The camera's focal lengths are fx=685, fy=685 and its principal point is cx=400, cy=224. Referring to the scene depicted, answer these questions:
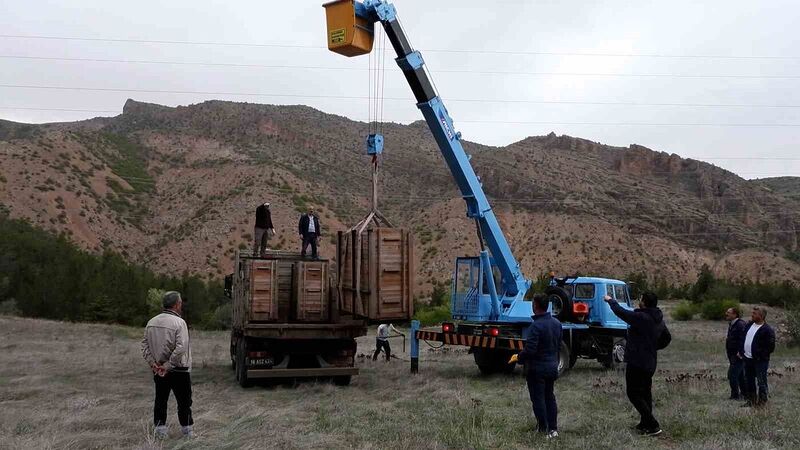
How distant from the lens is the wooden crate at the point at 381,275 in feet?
40.8

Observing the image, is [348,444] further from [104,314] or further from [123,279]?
[123,279]

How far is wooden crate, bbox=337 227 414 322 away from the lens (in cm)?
1244

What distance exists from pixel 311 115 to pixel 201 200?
107 ft

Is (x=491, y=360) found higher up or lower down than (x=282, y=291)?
lower down

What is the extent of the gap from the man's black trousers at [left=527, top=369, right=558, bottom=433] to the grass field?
Answer: 0.76ft

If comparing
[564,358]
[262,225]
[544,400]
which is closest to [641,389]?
[544,400]

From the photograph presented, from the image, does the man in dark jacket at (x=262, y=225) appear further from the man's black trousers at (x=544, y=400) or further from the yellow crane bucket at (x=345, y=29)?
the man's black trousers at (x=544, y=400)

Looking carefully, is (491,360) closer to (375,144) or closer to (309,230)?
(309,230)

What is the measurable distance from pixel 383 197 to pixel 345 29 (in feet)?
204

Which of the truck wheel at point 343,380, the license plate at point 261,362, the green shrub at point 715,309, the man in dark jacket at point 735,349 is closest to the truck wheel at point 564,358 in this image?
the man in dark jacket at point 735,349

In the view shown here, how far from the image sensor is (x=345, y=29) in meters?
13.5

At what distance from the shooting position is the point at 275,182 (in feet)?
220

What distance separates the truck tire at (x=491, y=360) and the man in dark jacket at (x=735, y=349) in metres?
5.45

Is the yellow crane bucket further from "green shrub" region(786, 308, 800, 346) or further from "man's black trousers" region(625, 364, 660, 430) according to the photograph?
"green shrub" region(786, 308, 800, 346)
